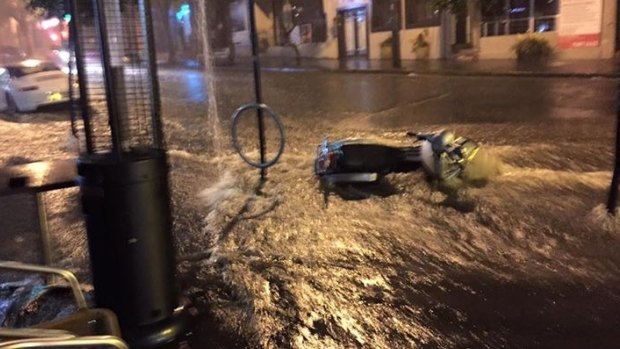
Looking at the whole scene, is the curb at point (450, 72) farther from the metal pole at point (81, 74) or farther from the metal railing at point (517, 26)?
the metal pole at point (81, 74)

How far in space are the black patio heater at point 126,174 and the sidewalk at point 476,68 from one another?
1538 cm

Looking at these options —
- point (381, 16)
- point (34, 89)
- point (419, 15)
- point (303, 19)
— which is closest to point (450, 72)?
point (419, 15)

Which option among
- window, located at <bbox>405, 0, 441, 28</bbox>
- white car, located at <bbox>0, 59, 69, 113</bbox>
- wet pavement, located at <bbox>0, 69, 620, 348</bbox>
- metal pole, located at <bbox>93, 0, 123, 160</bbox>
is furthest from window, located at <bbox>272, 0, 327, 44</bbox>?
metal pole, located at <bbox>93, 0, 123, 160</bbox>

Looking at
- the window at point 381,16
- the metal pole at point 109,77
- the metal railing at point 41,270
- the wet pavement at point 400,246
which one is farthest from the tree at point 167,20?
the metal railing at point 41,270

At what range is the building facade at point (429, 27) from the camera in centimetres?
2325

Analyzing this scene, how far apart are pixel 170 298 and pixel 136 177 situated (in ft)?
2.64

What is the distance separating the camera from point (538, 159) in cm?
866

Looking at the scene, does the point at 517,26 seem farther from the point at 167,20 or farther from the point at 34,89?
the point at 167,20

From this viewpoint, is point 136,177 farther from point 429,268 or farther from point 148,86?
point 429,268

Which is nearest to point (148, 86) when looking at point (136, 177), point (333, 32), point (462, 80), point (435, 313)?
point (136, 177)

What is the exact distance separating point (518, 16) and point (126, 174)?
25.2 m

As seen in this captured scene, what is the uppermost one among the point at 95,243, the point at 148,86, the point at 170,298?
the point at 148,86

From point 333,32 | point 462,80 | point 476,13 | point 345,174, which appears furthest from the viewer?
point 333,32

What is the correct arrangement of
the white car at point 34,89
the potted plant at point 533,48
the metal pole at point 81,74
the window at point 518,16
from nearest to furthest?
the metal pole at point 81,74, the white car at point 34,89, the potted plant at point 533,48, the window at point 518,16
